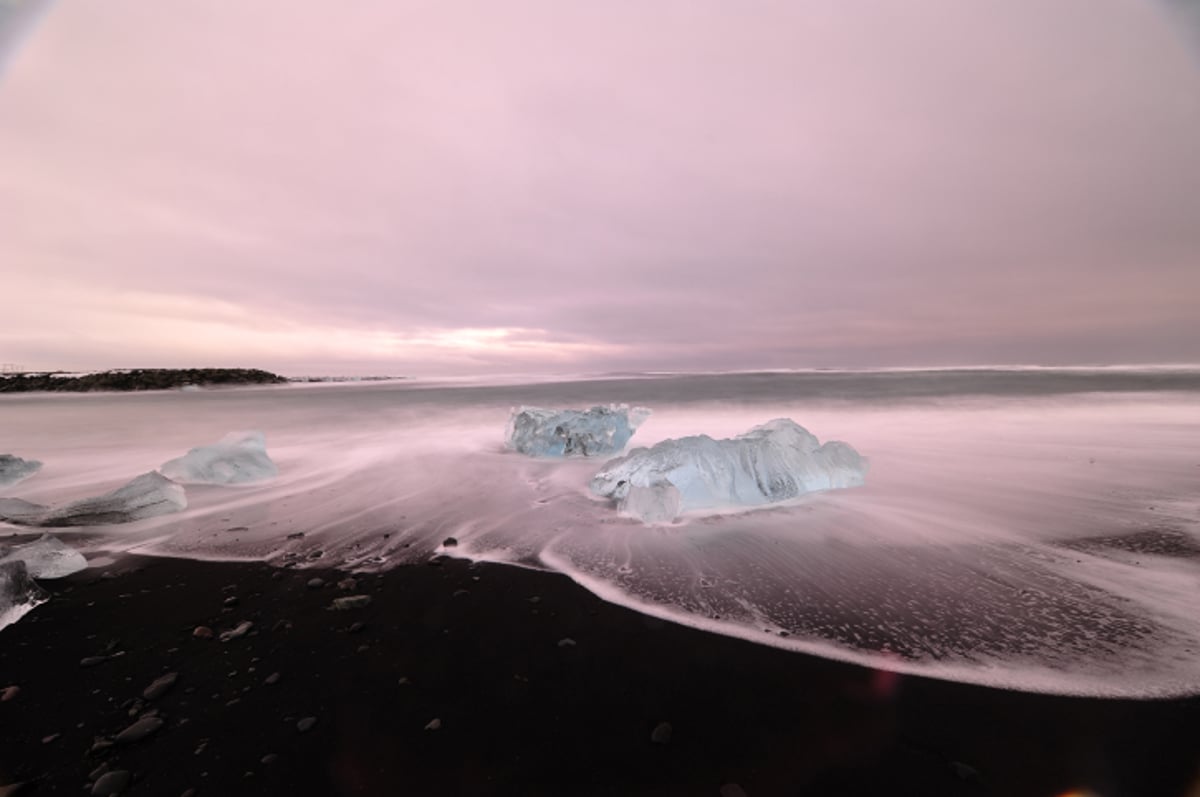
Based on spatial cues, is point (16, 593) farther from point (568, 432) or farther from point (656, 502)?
point (568, 432)

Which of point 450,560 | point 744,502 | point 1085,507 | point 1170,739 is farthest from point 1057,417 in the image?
point 450,560

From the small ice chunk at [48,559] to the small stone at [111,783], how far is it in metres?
3.30

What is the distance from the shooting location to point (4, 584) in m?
3.39

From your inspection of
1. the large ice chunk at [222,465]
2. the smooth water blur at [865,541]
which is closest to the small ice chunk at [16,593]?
the smooth water blur at [865,541]

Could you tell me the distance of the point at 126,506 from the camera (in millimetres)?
5629

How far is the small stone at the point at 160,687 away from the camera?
2471 millimetres

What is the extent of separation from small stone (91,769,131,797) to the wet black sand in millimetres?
36

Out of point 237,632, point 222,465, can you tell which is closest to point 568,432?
point 222,465

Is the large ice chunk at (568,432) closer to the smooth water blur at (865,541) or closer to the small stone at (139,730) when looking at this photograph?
the smooth water blur at (865,541)

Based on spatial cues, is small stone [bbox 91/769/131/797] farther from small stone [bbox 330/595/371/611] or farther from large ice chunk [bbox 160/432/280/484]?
large ice chunk [bbox 160/432/280/484]

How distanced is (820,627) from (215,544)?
575 cm

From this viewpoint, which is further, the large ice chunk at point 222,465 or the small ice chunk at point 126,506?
the large ice chunk at point 222,465

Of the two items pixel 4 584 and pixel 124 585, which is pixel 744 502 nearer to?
pixel 124 585

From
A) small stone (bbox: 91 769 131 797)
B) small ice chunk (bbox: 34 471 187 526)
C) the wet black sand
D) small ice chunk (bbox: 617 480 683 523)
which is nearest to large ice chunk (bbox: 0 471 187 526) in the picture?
small ice chunk (bbox: 34 471 187 526)
